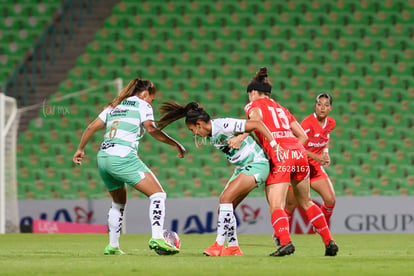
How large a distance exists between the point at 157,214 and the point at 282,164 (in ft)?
4.29

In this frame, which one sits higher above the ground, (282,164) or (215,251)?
(282,164)

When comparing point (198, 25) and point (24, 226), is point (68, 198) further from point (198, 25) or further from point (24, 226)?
point (198, 25)

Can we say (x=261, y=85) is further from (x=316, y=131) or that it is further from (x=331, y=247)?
(x=316, y=131)

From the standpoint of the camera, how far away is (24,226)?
52.1 feet

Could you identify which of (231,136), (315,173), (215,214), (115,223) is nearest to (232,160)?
(231,136)

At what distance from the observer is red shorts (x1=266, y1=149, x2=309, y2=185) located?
782 centimetres

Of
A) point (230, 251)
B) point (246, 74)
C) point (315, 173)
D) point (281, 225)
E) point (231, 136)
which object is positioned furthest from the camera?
point (246, 74)

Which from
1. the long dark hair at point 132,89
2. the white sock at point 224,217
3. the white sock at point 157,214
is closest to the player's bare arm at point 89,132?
the long dark hair at point 132,89

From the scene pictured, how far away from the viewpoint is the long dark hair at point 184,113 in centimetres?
793

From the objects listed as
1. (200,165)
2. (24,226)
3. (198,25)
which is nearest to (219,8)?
(198,25)

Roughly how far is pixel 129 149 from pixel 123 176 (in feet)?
0.91

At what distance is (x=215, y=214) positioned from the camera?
51.6 feet

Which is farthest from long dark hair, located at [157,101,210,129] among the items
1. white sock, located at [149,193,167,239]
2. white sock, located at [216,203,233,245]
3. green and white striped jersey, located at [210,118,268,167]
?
white sock, located at [216,203,233,245]

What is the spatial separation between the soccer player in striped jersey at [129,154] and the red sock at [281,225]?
1.12 m
